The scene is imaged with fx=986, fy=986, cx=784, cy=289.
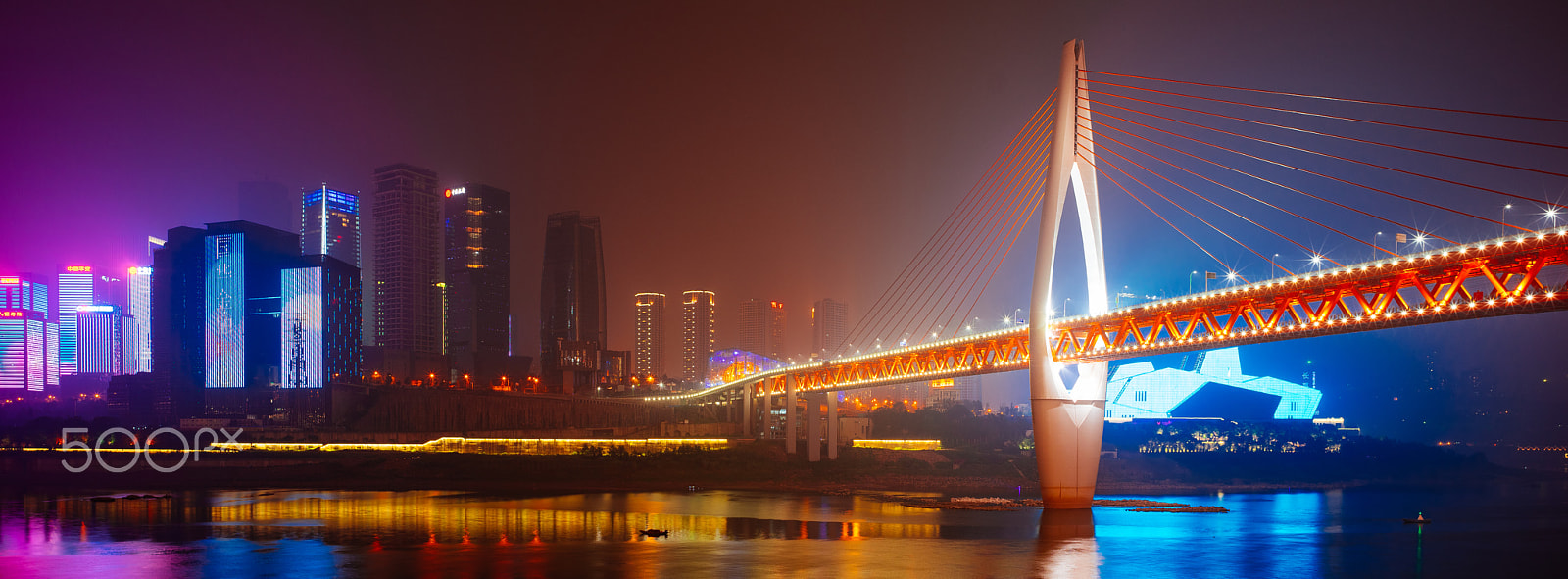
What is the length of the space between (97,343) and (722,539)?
205 m

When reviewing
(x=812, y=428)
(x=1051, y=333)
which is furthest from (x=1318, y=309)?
(x=812, y=428)

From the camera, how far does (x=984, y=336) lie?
56594mm

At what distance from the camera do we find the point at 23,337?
176875 mm

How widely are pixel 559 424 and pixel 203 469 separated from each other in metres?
39.6

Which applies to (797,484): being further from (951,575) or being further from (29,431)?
(29,431)

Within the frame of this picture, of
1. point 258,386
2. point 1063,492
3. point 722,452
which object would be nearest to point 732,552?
point 1063,492

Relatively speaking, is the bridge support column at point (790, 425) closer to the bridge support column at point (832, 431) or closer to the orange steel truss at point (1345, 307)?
the bridge support column at point (832, 431)

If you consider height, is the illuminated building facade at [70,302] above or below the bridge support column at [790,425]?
above

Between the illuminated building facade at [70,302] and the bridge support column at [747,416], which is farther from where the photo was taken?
the illuminated building facade at [70,302]

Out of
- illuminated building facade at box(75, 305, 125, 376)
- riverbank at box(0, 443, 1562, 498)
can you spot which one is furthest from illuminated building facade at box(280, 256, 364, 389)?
riverbank at box(0, 443, 1562, 498)

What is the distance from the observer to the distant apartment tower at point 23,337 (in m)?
175

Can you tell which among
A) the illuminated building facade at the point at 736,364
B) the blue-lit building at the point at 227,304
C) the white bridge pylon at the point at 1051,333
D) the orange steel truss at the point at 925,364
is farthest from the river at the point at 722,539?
the blue-lit building at the point at 227,304

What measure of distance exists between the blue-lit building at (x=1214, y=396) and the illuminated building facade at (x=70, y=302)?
191 metres

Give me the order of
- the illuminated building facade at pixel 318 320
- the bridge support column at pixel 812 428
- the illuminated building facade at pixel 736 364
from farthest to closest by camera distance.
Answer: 1. the illuminated building facade at pixel 318 320
2. the illuminated building facade at pixel 736 364
3. the bridge support column at pixel 812 428
